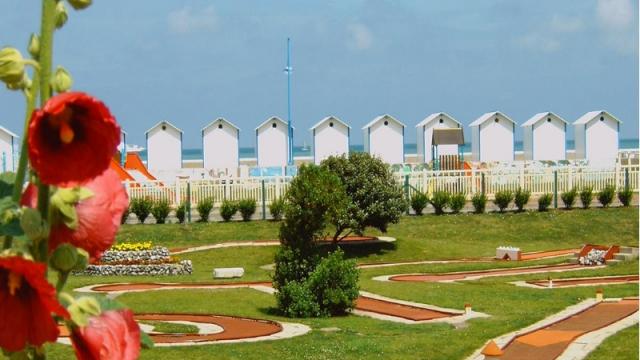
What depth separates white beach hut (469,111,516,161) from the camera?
45219mm

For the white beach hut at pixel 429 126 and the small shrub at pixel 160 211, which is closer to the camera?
the small shrub at pixel 160 211

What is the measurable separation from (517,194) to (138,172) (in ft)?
45.7

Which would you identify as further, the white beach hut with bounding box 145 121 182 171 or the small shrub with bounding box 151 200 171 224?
the white beach hut with bounding box 145 121 182 171

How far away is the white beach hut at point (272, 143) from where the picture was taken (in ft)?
140

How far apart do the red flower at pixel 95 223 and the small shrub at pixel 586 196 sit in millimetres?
35696

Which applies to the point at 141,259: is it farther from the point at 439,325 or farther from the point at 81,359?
the point at 81,359

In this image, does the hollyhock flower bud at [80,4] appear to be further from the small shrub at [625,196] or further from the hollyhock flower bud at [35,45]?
the small shrub at [625,196]

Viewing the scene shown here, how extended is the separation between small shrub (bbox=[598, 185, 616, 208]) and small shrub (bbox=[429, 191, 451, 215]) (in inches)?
216

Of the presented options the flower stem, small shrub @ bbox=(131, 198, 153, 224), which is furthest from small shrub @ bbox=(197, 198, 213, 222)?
the flower stem

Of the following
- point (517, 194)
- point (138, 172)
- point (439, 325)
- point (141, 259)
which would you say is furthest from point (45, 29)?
point (138, 172)

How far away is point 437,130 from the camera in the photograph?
147 feet

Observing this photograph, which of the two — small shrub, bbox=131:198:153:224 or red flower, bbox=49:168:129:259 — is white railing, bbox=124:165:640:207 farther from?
red flower, bbox=49:168:129:259

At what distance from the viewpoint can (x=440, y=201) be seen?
34.4 m

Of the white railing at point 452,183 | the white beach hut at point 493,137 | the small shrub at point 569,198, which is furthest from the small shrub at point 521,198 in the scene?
the white beach hut at point 493,137
